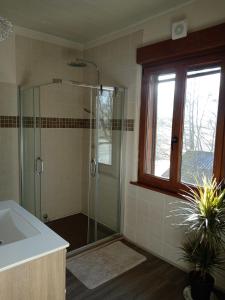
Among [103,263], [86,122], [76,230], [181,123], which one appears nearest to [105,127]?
[86,122]

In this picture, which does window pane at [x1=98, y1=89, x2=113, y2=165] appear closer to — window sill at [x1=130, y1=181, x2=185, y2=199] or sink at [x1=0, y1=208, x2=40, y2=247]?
window sill at [x1=130, y1=181, x2=185, y2=199]

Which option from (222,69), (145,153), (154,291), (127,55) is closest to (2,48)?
(127,55)

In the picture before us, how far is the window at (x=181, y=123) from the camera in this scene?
209cm

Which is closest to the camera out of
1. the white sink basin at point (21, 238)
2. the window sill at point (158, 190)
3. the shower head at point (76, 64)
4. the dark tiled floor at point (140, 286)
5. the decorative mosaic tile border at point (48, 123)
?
the white sink basin at point (21, 238)

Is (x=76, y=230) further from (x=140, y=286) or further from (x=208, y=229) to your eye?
(x=208, y=229)

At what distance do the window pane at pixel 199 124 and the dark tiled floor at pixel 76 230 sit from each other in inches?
48.0

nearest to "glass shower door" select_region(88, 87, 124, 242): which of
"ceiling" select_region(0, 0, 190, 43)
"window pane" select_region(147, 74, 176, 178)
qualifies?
"window pane" select_region(147, 74, 176, 178)

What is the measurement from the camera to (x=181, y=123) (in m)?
2.31

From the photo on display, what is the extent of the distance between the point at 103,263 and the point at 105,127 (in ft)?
4.84

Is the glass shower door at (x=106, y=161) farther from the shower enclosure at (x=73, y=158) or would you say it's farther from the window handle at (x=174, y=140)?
the window handle at (x=174, y=140)

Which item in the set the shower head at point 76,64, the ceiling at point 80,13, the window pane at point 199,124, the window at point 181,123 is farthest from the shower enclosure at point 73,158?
the window pane at point 199,124

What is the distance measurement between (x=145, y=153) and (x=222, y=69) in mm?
1120

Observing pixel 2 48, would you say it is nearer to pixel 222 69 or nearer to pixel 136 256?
pixel 222 69

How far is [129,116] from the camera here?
275 cm
